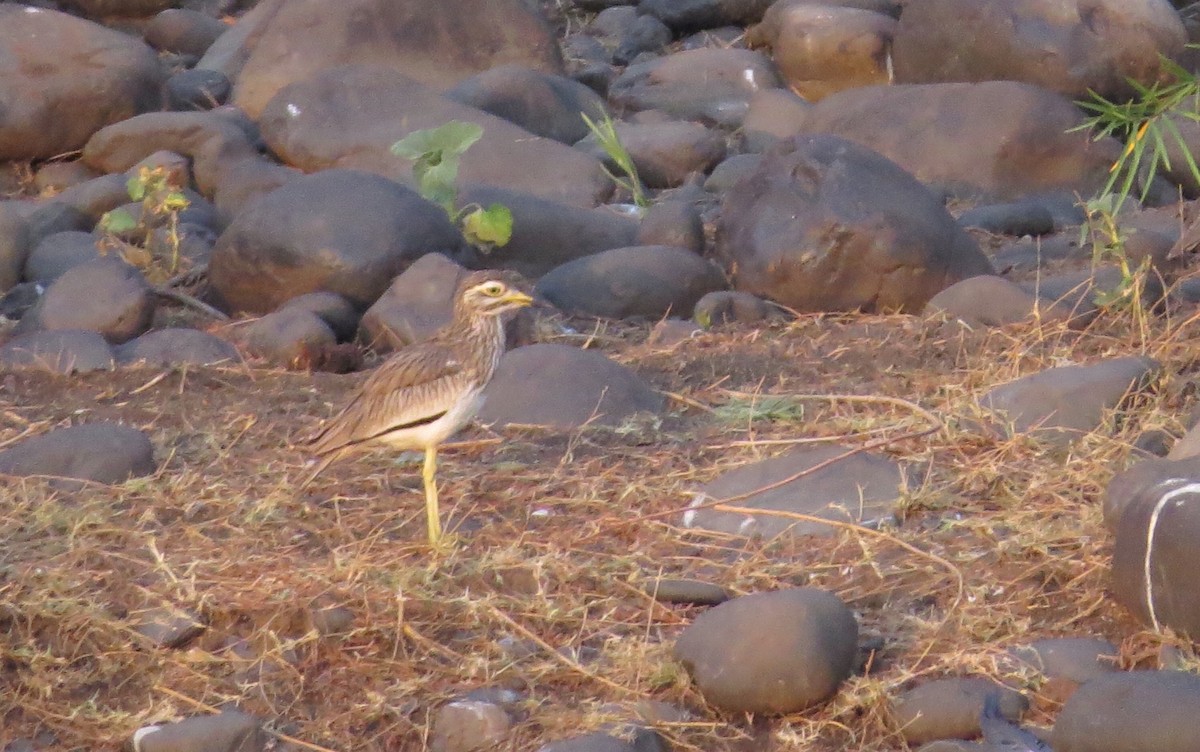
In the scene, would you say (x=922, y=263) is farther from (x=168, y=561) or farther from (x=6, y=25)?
(x=6, y=25)

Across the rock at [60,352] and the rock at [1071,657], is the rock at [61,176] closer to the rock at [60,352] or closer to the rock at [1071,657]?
the rock at [60,352]

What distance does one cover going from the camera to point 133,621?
4.71 m

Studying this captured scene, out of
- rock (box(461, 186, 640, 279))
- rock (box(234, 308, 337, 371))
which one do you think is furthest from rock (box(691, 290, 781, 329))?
rock (box(234, 308, 337, 371))

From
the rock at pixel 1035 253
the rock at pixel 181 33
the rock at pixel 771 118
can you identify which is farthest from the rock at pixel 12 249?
the rock at pixel 1035 253

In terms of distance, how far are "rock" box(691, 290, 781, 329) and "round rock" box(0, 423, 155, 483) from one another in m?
2.85

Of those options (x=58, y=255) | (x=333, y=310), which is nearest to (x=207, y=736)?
(x=333, y=310)

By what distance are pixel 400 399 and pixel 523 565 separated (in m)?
0.68

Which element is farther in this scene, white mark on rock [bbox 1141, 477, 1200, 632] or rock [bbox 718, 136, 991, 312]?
rock [bbox 718, 136, 991, 312]

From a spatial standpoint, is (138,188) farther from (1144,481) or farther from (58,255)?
(1144,481)

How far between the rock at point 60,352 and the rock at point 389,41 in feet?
12.7

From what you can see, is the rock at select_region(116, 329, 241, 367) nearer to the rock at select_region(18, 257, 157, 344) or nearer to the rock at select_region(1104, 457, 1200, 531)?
the rock at select_region(18, 257, 157, 344)

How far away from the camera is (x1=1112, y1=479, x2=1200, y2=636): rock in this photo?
4.27 metres

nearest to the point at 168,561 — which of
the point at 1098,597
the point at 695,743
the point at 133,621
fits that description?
the point at 133,621

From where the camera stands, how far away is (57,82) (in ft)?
34.3
